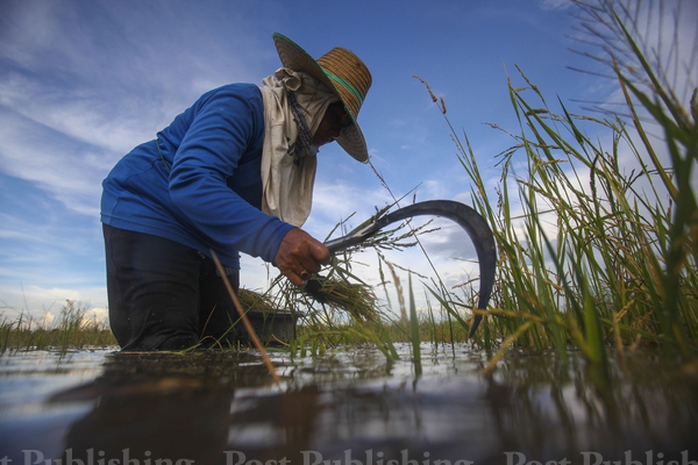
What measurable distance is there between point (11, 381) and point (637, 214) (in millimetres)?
2219

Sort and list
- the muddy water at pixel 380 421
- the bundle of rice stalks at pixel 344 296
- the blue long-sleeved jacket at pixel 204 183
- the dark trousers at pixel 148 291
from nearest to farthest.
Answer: the muddy water at pixel 380 421
the blue long-sleeved jacket at pixel 204 183
the dark trousers at pixel 148 291
the bundle of rice stalks at pixel 344 296

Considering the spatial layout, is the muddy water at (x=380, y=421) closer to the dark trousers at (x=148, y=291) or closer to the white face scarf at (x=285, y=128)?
the dark trousers at (x=148, y=291)

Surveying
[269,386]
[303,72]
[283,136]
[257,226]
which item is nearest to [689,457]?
[269,386]

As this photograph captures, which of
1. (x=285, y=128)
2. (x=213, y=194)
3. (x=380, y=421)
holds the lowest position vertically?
(x=380, y=421)

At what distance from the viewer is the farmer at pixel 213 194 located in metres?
1.88

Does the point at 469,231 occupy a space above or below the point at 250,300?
above

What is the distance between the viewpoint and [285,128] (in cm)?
266

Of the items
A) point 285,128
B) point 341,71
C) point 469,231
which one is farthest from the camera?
point 341,71

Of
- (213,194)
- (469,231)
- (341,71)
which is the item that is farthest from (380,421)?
(341,71)

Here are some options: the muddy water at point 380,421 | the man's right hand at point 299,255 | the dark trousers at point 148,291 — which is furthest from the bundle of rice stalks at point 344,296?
the muddy water at point 380,421

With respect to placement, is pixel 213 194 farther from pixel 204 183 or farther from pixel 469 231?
pixel 469 231

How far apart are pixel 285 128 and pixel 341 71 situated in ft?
2.29

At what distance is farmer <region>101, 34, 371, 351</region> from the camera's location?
188 centimetres

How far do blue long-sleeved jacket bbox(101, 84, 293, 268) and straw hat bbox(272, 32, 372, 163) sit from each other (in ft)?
1.32
